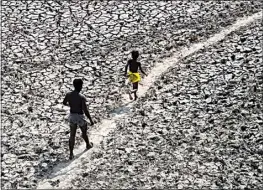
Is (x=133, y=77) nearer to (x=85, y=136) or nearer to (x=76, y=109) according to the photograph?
(x=85, y=136)

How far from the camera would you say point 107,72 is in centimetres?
1513

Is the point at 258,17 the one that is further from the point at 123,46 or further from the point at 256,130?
the point at 256,130

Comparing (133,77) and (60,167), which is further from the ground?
(133,77)

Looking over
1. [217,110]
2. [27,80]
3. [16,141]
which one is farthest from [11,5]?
[217,110]

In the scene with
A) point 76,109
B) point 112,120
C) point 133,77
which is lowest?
point 112,120

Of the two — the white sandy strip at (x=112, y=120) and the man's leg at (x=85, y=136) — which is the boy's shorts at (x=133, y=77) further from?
the man's leg at (x=85, y=136)

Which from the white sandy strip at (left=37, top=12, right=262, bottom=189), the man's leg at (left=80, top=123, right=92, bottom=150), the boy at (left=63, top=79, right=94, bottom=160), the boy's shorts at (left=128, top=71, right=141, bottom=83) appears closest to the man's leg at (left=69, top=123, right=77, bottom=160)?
the boy at (left=63, top=79, right=94, bottom=160)

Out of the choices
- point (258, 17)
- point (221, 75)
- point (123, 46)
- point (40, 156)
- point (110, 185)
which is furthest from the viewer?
point (258, 17)

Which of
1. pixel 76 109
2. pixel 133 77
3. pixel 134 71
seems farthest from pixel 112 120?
pixel 76 109

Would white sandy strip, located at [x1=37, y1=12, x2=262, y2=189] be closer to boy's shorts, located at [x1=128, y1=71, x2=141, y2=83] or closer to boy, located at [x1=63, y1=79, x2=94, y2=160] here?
boy, located at [x1=63, y1=79, x2=94, y2=160]

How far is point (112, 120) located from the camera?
44.3 ft

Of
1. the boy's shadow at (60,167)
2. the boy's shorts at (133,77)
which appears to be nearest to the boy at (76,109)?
the boy's shadow at (60,167)

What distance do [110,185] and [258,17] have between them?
7.74 meters

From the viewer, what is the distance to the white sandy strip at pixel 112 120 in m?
11.9
